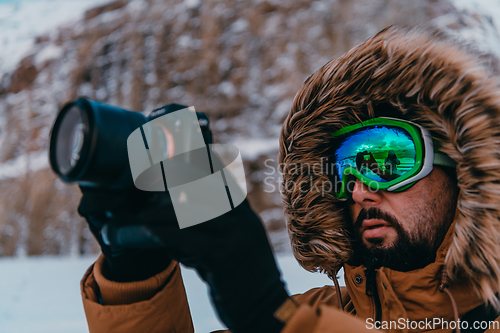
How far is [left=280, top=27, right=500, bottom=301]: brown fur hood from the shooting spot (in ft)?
2.53

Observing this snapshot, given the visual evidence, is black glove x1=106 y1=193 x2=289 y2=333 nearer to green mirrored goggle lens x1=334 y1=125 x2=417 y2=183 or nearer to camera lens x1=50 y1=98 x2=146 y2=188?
camera lens x1=50 y1=98 x2=146 y2=188

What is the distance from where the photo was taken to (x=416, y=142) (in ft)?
3.01

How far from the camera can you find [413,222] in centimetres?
92

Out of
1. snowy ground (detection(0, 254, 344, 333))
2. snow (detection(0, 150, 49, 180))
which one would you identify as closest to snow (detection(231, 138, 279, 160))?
snowy ground (detection(0, 254, 344, 333))

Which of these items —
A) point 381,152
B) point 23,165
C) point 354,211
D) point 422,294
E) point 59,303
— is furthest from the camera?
point 23,165

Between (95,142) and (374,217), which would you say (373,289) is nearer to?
(374,217)

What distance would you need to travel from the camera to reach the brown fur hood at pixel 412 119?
772 millimetres

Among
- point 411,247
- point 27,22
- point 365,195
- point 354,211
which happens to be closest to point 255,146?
point 354,211

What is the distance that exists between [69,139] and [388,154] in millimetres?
911

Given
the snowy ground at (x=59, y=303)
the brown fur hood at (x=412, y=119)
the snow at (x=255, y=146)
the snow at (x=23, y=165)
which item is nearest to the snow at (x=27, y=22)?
the snow at (x=23, y=165)

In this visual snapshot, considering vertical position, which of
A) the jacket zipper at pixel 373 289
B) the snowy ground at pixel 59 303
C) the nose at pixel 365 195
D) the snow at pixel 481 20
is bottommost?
the snowy ground at pixel 59 303

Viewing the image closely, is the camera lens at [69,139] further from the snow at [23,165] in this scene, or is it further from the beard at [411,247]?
the snow at [23,165]

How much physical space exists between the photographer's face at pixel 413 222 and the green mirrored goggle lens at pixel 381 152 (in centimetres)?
7

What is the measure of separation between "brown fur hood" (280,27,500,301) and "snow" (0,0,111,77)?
17866 mm
